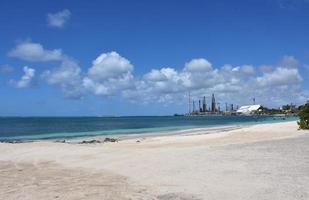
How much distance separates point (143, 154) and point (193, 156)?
3.09 m

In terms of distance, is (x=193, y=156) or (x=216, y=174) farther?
(x=193, y=156)

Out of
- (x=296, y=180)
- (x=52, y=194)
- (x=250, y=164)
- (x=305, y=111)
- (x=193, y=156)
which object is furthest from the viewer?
(x=305, y=111)

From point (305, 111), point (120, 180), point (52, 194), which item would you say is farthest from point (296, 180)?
point (305, 111)

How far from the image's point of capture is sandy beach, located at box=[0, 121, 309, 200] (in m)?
12.2

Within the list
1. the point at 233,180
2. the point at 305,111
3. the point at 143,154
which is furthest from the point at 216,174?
the point at 305,111

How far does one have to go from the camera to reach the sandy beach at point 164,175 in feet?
40.2

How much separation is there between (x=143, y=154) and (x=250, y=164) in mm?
6540

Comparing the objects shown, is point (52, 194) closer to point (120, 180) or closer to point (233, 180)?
point (120, 180)

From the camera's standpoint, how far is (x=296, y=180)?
44.0 feet

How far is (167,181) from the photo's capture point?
46.3ft

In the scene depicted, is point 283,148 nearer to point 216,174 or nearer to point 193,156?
point 193,156

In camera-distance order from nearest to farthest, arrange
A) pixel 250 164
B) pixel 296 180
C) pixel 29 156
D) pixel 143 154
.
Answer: pixel 296 180 → pixel 250 164 → pixel 143 154 → pixel 29 156

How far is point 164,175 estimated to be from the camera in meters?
15.3

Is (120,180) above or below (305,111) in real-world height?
below
